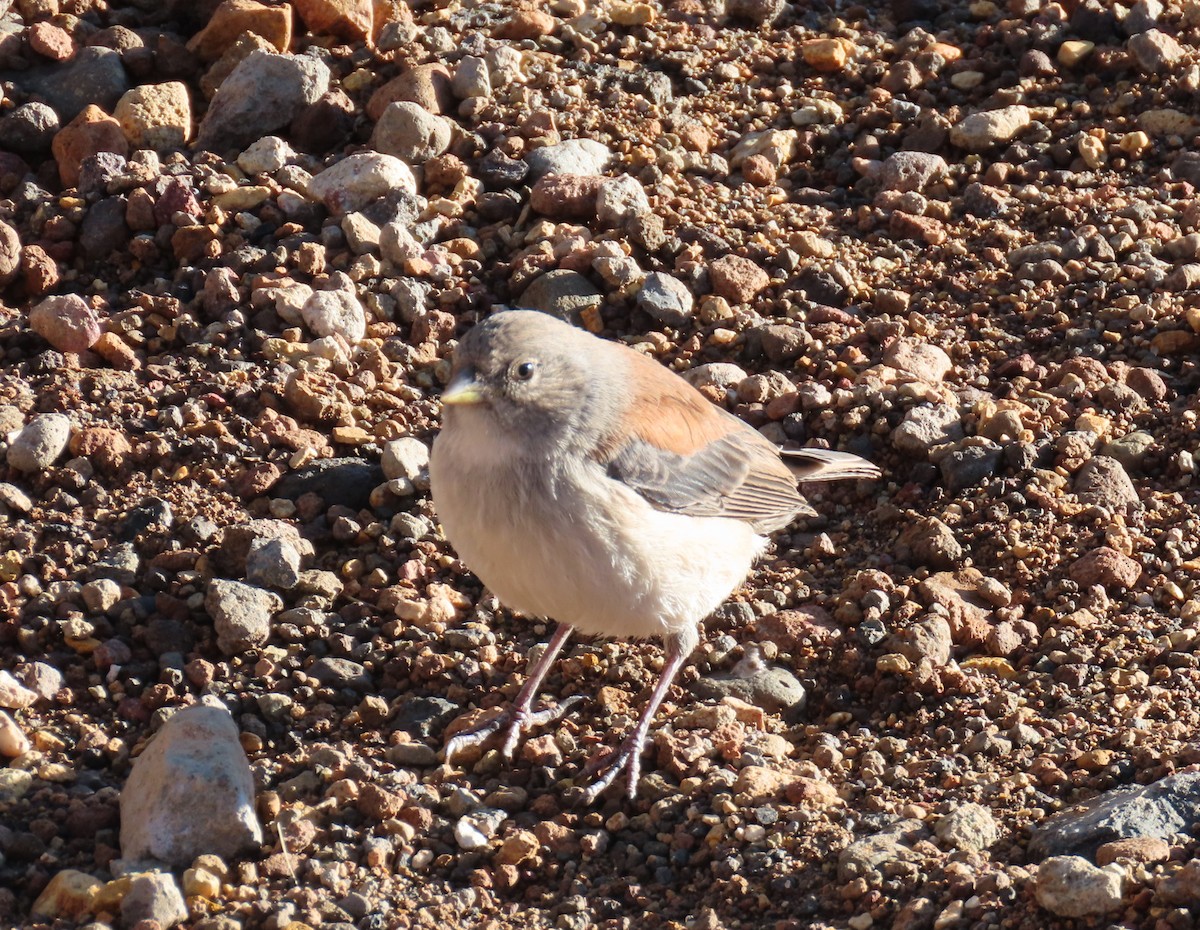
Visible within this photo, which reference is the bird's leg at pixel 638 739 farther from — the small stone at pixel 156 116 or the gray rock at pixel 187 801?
the small stone at pixel 156 116

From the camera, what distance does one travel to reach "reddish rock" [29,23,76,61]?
29.5 feet

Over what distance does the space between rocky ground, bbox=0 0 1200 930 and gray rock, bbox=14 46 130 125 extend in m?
0.03

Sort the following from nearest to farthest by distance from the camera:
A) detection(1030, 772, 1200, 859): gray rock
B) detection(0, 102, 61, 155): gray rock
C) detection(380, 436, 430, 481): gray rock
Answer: detection(1030, 772, 1200, 859): gray rock < detection(380, 436, 430, 481): gray rock < detection(0, 102, 61, 155): gray rock

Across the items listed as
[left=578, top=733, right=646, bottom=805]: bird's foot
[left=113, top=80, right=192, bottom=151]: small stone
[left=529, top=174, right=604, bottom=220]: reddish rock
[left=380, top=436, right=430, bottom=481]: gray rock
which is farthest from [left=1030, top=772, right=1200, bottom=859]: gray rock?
[left=113, top=80, right=192, bottom=151]: small stone

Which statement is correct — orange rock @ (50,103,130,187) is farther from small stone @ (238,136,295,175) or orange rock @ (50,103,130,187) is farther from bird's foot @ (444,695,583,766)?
bird's foot @ (444,695,583,766)

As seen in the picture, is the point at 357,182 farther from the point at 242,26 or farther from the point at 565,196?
the point at 242,26

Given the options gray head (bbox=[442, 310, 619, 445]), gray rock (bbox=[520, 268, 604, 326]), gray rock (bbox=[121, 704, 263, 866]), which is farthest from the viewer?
gray rock (bbox=[520, 268, 604, 326])

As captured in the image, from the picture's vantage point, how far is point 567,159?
871cm

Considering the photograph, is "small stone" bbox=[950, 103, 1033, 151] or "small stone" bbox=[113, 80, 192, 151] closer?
"small stone" bbox=[113, 80, 192, 151]

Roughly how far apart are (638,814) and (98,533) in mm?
2791

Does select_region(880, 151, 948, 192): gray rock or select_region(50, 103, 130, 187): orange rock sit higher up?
→ select_region(880, 151, 948, 192): gray rock

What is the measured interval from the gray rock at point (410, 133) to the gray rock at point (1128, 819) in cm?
525

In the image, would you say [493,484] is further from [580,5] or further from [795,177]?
[580,5]

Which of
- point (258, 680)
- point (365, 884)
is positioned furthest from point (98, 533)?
point (365, 884)
